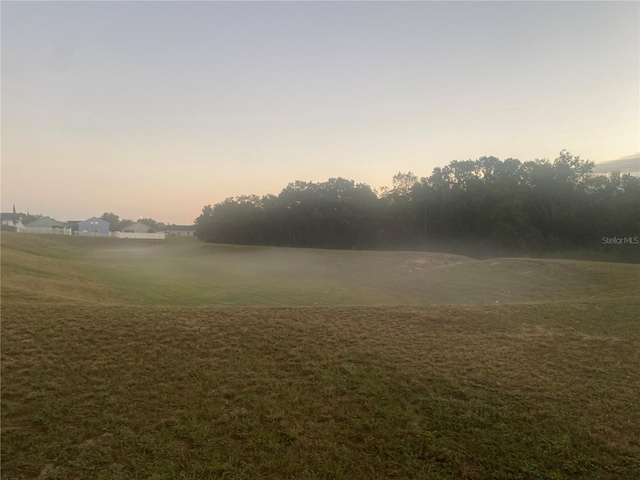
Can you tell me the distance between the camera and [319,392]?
20.0 feet

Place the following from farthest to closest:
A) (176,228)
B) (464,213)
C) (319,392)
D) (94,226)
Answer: (176,228) < (94,226) < (464,213) < (319,392)

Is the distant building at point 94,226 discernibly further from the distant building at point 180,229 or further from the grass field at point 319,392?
the grass field at point 319,392

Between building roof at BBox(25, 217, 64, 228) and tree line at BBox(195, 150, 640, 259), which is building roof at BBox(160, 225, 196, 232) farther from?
tree line at BBox(195, 150, 640, 259)

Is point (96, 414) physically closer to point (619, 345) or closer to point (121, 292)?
point (619, 345)

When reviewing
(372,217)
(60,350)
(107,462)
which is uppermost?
(372,217)

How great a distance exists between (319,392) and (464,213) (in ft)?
184

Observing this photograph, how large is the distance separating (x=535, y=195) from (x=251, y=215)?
47117 millimetres

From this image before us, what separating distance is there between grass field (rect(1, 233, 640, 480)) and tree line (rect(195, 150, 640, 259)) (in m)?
39.6

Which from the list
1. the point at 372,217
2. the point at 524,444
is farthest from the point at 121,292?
the point at 372,217

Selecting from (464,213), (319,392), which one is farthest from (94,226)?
(319,392)

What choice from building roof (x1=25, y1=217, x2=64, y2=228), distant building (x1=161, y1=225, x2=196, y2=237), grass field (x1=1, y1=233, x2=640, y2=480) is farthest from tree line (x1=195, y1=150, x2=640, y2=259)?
distant building (x1=161, y1=225, x2=196, y2=237)

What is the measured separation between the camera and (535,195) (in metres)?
55.3

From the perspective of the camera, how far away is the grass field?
468 cm

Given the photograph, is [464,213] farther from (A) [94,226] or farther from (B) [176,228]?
(B) [176,228]
